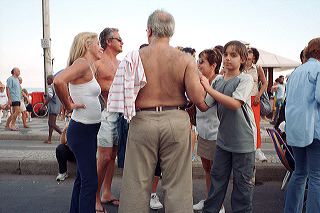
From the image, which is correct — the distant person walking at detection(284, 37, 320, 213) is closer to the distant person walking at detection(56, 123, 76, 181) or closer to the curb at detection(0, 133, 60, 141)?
the distant person walking at detection(56, 123, 76, 181)

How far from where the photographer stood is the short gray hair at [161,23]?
2406 millimetres

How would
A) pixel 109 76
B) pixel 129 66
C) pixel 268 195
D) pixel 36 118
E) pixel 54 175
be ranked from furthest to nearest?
pixel 36 118 → pixel 54 175 → pixel 268 195 → pixel 109 76 → pixel 129 66

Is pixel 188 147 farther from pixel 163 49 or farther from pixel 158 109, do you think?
pixel 163 49

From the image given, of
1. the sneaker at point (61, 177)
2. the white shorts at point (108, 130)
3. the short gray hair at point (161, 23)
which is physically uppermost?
the short gray hair at point (161, 23)

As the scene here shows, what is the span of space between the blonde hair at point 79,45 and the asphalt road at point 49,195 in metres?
1.77

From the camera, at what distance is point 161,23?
94.6 inches

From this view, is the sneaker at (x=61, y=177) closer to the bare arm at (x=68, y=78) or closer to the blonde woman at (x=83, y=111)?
the blonde woman at (x=83, y=111)

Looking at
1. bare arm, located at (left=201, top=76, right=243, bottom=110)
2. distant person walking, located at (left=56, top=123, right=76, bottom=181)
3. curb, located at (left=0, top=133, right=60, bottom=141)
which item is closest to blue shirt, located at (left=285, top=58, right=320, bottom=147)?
bare arm, located at (left=201, top=76, right=243, bottom=110)

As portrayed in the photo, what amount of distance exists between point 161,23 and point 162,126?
739mm

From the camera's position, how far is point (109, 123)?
3646 mm

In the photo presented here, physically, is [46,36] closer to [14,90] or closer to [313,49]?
[14,90]

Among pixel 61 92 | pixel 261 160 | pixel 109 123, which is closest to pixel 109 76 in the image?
pixel 109 123

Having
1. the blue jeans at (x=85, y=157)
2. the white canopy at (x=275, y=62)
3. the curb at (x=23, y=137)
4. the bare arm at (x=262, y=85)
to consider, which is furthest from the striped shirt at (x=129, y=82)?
the white canopy at (x=275, y=62)

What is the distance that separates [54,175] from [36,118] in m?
11.0
